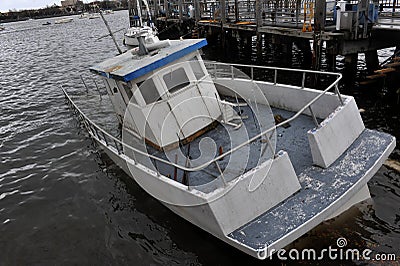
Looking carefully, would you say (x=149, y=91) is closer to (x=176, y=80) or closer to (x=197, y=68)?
(x=176, y=80)

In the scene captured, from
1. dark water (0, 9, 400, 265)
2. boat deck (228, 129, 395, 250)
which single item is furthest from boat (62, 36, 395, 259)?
dark water (0, 9, 400, 265)

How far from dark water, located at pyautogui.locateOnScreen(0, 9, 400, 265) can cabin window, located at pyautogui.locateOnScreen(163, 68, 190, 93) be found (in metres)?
3.06

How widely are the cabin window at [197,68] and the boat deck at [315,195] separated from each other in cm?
335

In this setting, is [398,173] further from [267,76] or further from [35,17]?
[35,17]

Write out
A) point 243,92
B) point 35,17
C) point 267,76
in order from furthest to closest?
point 35,17
point 267,76
point 243,92

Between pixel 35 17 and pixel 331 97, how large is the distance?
158 metres

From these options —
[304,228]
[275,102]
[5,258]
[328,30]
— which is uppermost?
[328,30]

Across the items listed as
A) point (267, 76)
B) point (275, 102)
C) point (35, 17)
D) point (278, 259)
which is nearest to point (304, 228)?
point (278, 259)

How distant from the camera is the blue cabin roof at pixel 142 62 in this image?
293 inches

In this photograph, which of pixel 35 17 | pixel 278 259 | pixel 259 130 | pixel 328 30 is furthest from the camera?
pixel 35 17

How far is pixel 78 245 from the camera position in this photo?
7781mm

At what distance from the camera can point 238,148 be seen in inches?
205

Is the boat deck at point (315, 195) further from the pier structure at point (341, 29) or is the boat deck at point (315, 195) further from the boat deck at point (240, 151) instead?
the pier structure at point (341, 29)

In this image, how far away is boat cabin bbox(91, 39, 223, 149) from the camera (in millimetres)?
7785
